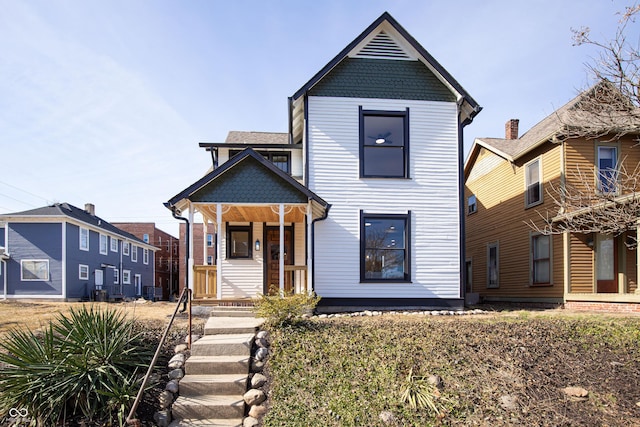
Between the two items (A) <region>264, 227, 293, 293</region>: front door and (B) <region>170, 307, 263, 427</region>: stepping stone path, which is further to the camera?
(A) <region>264, 227, 293, 293</region>: front door

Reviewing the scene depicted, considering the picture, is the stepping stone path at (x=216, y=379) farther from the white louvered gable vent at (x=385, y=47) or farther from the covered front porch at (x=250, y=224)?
the white louvered gable vent at (x=385, y=47)

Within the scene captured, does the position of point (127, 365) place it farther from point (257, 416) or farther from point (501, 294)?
point (501, 294)

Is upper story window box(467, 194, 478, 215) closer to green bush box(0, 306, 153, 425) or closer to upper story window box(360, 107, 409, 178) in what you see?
upper story window box(360, 107, 409, 178)

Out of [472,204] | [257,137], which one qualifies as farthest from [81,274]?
[472,204]

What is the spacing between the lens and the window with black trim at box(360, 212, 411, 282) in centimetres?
1233

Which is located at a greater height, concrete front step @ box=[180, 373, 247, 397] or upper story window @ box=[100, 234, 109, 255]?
upper story window @ box=[100, 234, 109, 255]

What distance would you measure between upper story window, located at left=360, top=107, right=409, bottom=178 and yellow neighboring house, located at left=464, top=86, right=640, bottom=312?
4011 mm

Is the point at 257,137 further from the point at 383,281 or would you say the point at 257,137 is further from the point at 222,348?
the point at 222,348

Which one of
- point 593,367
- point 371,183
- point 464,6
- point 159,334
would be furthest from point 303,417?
point 464,6

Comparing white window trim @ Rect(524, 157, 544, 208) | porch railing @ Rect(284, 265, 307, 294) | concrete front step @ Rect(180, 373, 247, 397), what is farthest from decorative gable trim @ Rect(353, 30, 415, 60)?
concrete front step @ Rect(180, 373, 247, 397)

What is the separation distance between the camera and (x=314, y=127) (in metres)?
12.5

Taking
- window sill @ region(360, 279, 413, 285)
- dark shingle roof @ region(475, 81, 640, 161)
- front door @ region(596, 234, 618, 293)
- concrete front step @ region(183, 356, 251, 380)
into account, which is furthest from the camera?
front door @ region(596, 234, 618, 293)

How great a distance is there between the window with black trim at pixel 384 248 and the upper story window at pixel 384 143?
1267 mm

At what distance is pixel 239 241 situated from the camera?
1386 cm
